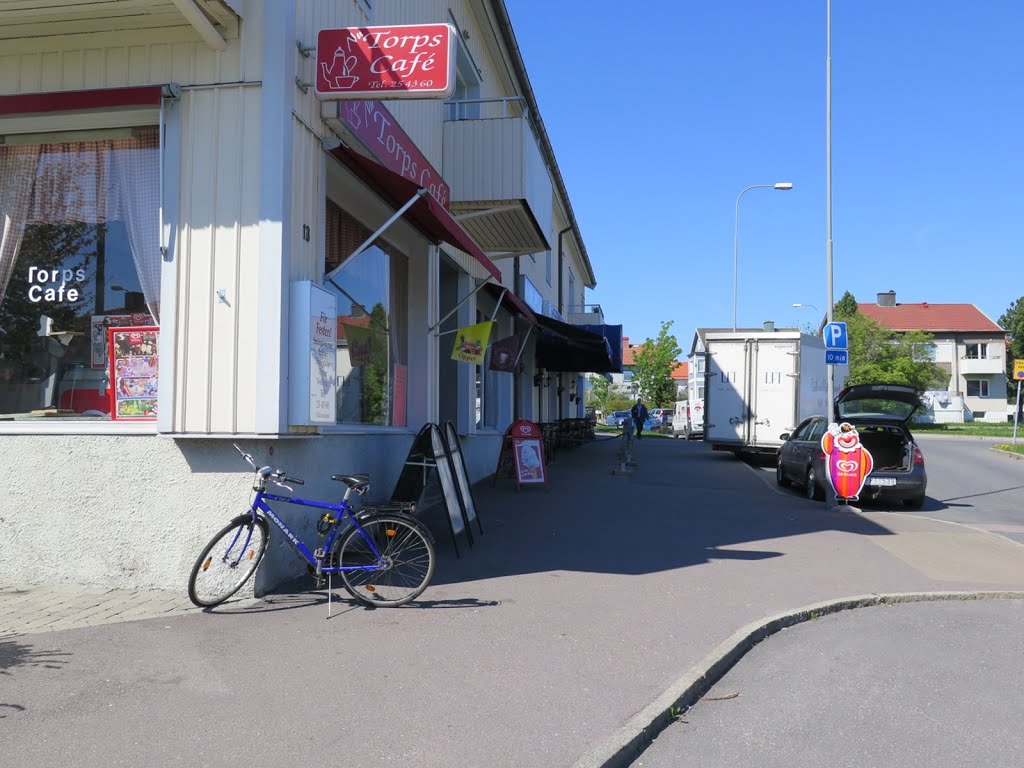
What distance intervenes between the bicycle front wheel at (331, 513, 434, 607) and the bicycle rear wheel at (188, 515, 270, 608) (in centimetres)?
60

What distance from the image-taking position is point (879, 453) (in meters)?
15.5

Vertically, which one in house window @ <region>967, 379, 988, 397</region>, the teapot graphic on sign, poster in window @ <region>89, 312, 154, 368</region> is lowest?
poster in window @ <region>89, 312, 154, 368</region>

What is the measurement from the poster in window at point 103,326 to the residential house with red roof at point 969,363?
75.8m

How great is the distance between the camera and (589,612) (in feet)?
21.7

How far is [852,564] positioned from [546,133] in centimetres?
1530

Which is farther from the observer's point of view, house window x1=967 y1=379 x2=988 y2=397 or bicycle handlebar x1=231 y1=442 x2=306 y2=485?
house window x1=967 y1=379 x2=988 y2=397

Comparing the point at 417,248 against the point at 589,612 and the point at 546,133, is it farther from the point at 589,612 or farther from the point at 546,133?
the point at 546,133

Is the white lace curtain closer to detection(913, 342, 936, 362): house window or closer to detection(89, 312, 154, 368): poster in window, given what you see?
detection(89, 312, 154, 368): poster in window

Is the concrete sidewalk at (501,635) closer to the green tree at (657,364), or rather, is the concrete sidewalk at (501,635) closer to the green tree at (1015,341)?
the green tree at (657,364)

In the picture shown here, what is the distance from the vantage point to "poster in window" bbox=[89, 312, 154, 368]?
732 cm

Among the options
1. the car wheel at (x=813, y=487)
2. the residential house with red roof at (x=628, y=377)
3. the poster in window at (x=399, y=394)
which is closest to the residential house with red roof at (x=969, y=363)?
the residential house with red roof at (x=628, y=377)

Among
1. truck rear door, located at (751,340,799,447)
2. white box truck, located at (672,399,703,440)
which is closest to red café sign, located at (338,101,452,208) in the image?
truck rear door, located at (751,340,799,447)

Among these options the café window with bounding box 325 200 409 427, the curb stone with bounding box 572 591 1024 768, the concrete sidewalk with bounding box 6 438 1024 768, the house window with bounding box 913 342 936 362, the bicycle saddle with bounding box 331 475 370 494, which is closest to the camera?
the curb stone with bounding box 572 591 1024 768

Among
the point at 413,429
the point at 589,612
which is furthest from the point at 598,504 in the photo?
the point at 589,612
